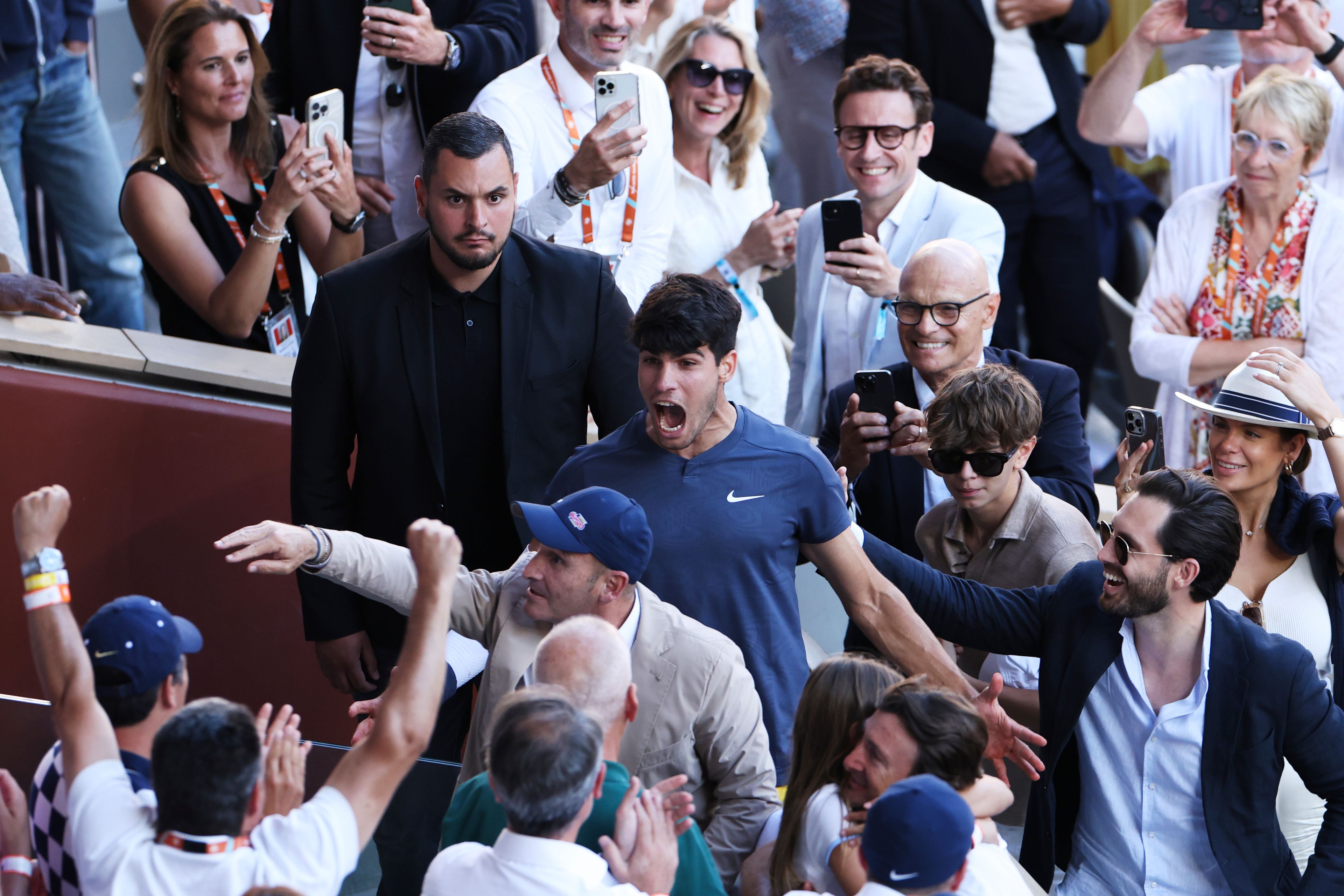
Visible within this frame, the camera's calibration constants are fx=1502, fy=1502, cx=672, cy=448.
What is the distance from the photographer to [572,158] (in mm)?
4125

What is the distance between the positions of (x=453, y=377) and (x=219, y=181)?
132cm

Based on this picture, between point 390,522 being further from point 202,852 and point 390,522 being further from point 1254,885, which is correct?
point 1254,885

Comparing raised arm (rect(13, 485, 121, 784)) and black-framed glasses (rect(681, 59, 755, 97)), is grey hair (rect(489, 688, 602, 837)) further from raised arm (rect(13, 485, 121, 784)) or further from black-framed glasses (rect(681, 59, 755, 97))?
black-framed glasses (rect(681, 59, 755, 97))

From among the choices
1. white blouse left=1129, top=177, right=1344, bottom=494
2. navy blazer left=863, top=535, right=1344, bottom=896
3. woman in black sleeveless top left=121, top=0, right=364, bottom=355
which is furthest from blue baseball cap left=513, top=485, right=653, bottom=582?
white blouse left=1129, top=177, right=1344, bottom=494

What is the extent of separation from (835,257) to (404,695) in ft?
7.44

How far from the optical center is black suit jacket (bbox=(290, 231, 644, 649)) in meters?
3.54

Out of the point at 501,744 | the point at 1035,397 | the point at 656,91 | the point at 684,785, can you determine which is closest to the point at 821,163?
the point at 656,91

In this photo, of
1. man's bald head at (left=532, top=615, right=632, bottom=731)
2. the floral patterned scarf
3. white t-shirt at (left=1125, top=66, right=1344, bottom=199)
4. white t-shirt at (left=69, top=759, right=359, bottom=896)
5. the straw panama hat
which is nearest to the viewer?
white t-shirt at (left=69, top=759, right=359, bottom=896)

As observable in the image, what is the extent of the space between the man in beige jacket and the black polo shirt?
67cm

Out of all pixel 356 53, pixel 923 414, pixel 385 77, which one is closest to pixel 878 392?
pixel 923 414

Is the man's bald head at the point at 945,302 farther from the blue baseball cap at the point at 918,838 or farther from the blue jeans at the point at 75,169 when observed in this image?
the blue jeans at the point at 75,169

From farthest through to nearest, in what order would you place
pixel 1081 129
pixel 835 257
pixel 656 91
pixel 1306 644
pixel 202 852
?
pixel 1081 129 < pixel 656 91 < pixel 835 257 < pixel 1306 644 < pixel 202 852

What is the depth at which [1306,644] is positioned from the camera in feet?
11.1

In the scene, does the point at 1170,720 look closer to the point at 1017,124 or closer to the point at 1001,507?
the point at 1001,507
